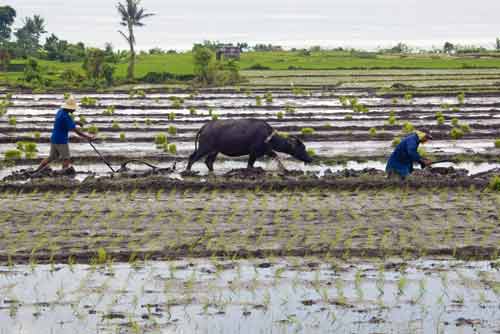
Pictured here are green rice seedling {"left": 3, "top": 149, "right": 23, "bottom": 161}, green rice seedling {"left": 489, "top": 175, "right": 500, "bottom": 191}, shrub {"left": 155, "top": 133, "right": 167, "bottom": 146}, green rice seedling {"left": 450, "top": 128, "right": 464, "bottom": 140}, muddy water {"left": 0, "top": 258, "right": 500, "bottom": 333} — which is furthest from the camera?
green rice seedling {"left": 450, "top": 128, "right": 464, "bottom": 140}

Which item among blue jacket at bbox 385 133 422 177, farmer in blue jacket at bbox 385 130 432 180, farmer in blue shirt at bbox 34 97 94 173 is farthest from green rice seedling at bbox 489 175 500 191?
farmer in blue shirt at bbox 34 97 94 173

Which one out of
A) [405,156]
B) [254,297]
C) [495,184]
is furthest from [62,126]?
[254,297]

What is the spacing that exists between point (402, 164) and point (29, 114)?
15237 mm

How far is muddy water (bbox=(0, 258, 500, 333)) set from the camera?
21.3 ft

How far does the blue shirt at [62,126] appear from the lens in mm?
12578

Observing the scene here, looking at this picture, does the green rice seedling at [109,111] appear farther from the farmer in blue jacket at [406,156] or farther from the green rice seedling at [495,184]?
the green rice seedling at [495,184]

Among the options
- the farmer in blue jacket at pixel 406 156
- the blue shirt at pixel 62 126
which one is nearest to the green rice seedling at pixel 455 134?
the farmer in blue jacket at pixel 406 156

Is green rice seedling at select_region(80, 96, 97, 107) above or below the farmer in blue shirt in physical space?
below

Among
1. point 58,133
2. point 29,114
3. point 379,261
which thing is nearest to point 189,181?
point 58,133

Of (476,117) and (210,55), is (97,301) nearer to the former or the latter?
(476,117)

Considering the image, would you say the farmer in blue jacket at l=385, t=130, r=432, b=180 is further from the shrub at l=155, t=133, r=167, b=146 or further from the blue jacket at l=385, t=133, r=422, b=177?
the shrub at l=155, t=133, r=167, b=146

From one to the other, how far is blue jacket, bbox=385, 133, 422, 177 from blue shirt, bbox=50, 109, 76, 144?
4586 millimetres

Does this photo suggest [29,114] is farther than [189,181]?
Yes

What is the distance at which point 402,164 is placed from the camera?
38.7ft
